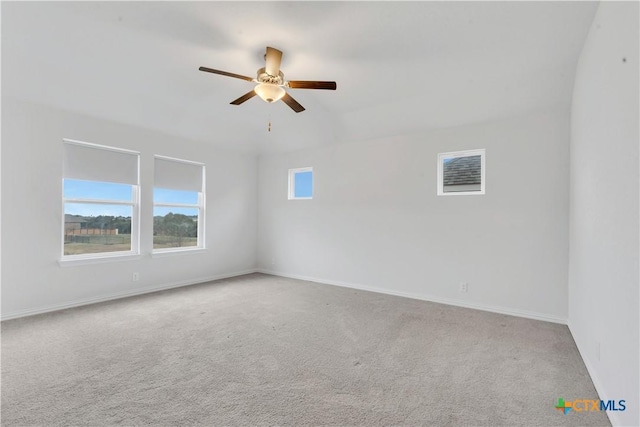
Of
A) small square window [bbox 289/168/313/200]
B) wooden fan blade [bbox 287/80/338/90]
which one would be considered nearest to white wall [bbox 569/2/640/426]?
wooden fan blade [bbox 287/80/338/90]

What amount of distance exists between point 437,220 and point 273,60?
10.2ft

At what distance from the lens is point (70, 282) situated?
385 cm

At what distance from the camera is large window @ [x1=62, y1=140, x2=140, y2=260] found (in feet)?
12.9

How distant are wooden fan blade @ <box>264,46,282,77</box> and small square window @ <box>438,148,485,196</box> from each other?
9.01 ft

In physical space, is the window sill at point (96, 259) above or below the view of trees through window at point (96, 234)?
below

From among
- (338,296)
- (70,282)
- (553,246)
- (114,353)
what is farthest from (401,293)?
(70,282)

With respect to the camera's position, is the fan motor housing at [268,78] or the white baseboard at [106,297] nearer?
the fan motor housing at [268,78]

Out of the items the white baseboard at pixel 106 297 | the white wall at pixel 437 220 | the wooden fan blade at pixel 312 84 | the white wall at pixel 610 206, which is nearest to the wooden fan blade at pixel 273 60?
the wooden fan blade at pixel 312 84

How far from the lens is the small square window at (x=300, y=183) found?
5.77m

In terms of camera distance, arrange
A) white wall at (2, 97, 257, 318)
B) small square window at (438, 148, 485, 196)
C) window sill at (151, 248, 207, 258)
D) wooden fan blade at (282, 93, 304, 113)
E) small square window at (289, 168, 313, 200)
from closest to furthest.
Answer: wooden fan blade at (282, 93, 304, 113) < white wall at (2, 97, 257, 318) < small square window at (438, 148, 485, 196) < window sill at (151, 248, 207, 258) < small square window at (289, 168, 313, 200)

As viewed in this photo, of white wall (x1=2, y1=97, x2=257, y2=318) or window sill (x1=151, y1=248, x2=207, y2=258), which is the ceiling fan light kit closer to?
white wall (x1=2, y1=97, x2=257, y2=318)

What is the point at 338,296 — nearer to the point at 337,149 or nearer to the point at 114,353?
the point at 337,149

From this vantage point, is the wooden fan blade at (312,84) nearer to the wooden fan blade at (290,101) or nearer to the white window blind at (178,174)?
the wooden fan blade at (290,101)

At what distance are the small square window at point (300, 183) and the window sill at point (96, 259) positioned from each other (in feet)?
9.53
